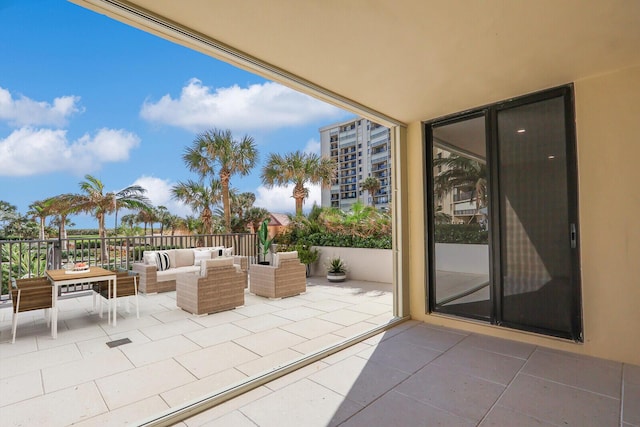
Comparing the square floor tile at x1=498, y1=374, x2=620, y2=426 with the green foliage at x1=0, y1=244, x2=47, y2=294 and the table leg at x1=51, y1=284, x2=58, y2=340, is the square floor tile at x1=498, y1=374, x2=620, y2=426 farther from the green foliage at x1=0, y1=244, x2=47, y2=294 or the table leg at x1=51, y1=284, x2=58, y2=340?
the green foliage at x1=0, y1=244, x2=47, y2=294

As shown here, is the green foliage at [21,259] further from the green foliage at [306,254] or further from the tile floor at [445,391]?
the tile floor at [445,391]

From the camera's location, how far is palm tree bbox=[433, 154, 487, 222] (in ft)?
11.8

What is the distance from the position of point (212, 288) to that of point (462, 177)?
11.8 feet

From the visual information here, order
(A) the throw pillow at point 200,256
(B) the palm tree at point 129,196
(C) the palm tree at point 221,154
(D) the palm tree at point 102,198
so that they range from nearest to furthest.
Result: (A) the throw pillow at point 200,256, (D) the palm tree at point 102,198, (B) the palm tree at point 129,196, (C) the palm tree at point 221,154

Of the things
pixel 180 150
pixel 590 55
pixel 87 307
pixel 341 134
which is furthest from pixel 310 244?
pixel 341 134

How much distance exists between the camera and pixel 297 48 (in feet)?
7.85

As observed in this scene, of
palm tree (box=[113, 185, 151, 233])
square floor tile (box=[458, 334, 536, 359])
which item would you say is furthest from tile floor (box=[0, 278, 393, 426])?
palm tree (box=[113, 185, 151, 233])

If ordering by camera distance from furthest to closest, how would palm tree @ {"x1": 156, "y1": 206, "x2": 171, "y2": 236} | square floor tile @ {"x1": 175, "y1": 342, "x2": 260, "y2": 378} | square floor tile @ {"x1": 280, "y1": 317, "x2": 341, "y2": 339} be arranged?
palm tree @ {"x1": 156, "y1": 206, "x2": 171, "y2": 236} < square floor tile @ {"x1": 280, "y1": 317, "x2": 341, "y2": 339} < square floor tile @ {"x1": 175, "y1": 342, "x2": 260, "y2": 378}

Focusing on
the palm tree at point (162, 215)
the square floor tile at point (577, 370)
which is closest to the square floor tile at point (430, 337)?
the square floor tile at point (577, 370)

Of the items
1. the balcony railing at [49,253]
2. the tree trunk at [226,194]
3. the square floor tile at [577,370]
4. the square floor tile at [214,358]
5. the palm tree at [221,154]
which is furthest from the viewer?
the tree trunk at [226,194]

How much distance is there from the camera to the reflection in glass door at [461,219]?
3.58 meters

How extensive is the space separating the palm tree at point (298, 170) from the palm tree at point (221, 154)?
44.4 inches

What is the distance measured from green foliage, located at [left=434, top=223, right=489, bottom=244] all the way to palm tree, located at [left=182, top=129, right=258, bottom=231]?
10.6 metres

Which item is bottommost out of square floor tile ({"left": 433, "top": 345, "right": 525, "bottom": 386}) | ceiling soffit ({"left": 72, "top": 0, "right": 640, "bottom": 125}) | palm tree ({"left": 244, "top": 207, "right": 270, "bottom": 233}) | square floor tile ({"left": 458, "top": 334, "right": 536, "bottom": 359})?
square floor tile ({"left": 458, "top": 334, "right": 536, "bottom": 359})
